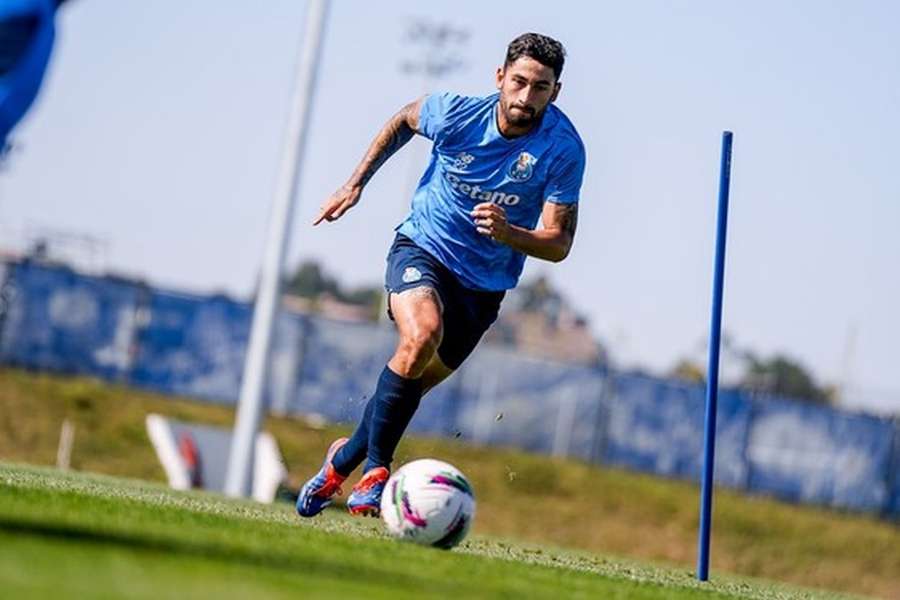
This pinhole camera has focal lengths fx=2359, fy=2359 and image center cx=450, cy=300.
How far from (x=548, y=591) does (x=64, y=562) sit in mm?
2193

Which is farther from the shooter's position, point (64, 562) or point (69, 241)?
point (69, 241)

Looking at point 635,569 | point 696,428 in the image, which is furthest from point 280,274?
point 635,569

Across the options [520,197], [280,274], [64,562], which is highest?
[280,274]

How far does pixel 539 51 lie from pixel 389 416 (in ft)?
6.35

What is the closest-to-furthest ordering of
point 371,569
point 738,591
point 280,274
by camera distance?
1. point 371,569
2. point 738,591
3. point 280,274

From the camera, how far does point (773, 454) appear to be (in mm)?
47781

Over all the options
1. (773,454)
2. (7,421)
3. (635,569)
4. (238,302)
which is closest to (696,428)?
(773,454)

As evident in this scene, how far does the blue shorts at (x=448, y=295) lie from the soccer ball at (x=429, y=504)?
1.86m

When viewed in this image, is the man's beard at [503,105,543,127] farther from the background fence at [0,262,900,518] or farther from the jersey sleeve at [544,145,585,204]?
the background fence at [0,262,900,518]

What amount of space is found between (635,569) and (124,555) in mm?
5328

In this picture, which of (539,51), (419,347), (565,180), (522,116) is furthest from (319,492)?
(539,51)

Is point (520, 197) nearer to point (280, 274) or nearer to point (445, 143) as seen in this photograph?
point (445, 143)

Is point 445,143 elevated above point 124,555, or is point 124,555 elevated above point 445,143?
point 445,143

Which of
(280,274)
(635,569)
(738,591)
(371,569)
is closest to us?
(371,569)
